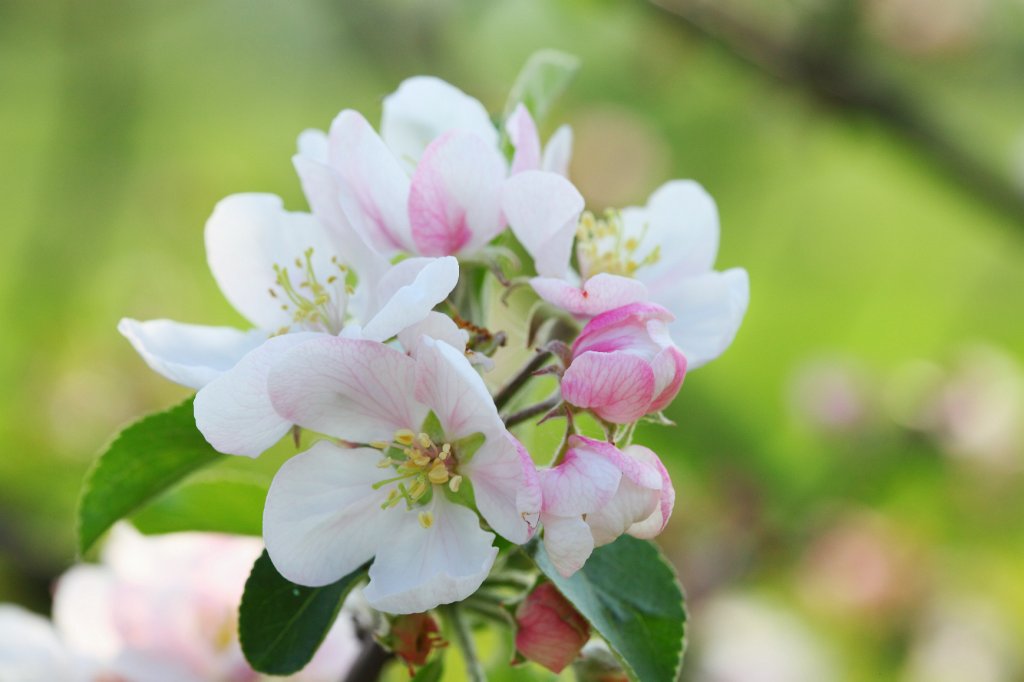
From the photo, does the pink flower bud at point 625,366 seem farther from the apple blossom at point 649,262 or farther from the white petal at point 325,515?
the white petal at point 325,515

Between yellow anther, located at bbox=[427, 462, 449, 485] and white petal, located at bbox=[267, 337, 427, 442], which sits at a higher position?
white petal, located at bbox=[267, 337, 427, 442]

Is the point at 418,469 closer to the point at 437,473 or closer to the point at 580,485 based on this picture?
the point at 437,473

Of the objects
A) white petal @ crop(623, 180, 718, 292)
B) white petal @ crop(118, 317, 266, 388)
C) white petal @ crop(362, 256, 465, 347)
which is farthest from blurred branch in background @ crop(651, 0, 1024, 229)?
white petal @ crop(362, 256, 465, 347)

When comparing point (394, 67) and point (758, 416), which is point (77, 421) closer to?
point (394, 67)

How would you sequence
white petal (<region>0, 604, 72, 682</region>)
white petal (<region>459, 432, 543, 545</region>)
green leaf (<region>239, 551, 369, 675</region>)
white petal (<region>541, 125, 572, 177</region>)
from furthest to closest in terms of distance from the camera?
white petal (<region>0, 604, 72, 682</region>), white petal (<region>541, 125, 572, 177</region>), green leaf (<region>239, 551, 369, 675</region>), white petal (<region>459, 432, 543, 545</region>)

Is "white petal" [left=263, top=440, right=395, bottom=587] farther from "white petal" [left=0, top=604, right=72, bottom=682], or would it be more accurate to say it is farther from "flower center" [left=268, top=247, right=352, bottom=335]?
"white petal" [left=0, top=604, right=72, bottom=682]

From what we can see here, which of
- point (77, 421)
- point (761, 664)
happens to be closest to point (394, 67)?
point (77, 421)

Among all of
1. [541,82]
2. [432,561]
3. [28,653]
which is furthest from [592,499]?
[28,653]

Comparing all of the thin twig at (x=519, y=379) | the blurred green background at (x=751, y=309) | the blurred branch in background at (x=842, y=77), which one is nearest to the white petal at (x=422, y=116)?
the thin twig at (x=519, y=379)
